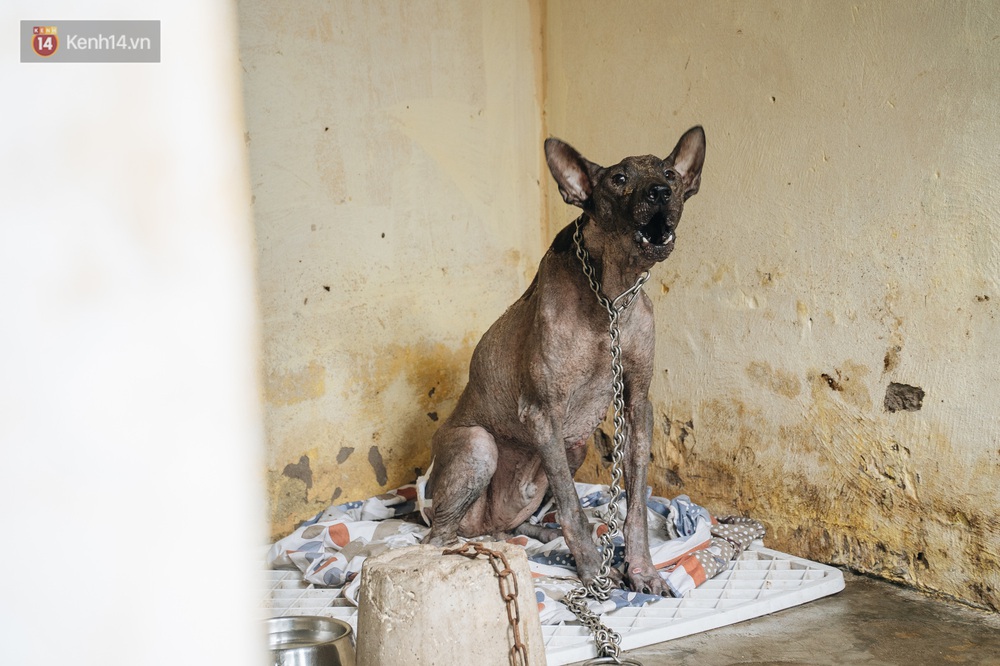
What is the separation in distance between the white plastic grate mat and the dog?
21 cm

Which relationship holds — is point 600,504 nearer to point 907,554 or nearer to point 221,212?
point 907,554

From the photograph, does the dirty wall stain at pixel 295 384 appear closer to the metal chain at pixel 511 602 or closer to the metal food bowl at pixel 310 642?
the metal food bowl at pixel 310 642

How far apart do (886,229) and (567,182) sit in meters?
1.33

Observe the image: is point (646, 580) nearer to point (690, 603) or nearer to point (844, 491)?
point (690, 603)

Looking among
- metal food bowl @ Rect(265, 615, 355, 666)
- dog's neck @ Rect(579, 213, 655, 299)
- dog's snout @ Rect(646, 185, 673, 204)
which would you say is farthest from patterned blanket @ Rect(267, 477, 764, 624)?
dog's snout @ Rect(646, 185, 673, 204)

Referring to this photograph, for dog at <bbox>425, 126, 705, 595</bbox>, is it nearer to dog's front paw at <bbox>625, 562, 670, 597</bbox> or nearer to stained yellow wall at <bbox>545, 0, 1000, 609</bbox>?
dog's front paw at <bbox>625, 562, 670, 597</bbox>

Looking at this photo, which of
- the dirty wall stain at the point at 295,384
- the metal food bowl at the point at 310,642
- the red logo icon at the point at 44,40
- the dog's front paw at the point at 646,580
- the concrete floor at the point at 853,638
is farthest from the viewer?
the dirty wall stain at the point at 295,384

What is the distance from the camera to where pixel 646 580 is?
3703 millimetres

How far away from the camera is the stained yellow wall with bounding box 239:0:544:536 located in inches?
179

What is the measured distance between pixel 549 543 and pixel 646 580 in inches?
24.6

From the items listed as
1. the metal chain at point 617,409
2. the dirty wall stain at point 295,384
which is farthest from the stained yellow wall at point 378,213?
the metal chain at point 617,409

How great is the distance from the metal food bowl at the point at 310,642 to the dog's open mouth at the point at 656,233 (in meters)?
1.69

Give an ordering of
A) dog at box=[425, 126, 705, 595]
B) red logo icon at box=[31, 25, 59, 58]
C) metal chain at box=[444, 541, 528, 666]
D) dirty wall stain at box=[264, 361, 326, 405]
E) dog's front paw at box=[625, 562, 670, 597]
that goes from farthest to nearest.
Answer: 1. dirty wall stain at box=[264, 361, 326, 405]
2. dog's front paw at box=[625, 562, 670, 597]
3. dog at box=[425, 126, 705, 595]
4. metal chain at box=[444, 541, 528, 666]
5. red logo icon at box=[31, 25, 59, 58]

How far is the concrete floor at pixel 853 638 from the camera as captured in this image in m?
3.12
